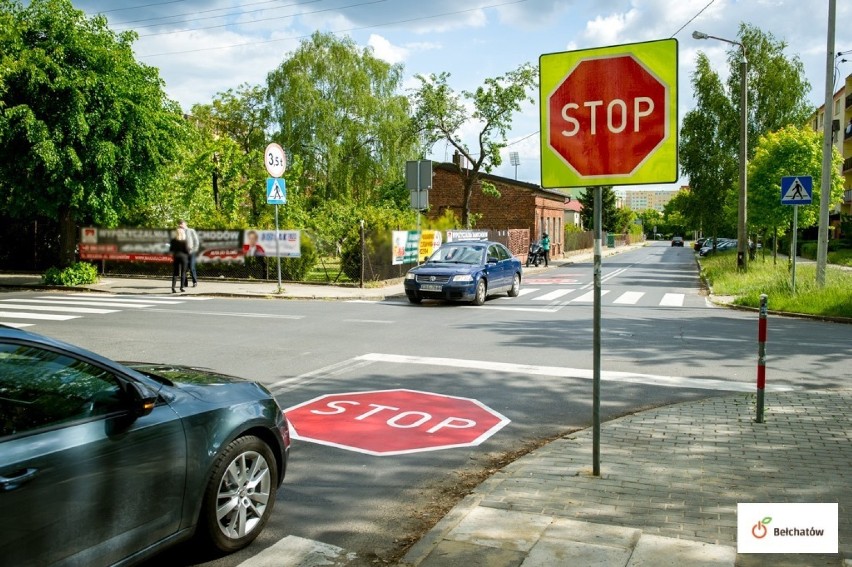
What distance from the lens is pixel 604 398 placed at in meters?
7.78

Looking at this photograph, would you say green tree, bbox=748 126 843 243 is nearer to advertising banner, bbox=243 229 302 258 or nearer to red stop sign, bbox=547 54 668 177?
advertising banner, bbox=243 229 302 258

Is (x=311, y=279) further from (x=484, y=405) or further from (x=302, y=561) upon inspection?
(x=302, y=561)

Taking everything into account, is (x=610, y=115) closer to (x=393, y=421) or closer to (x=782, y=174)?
(x=393, y=421)

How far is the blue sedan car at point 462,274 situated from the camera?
666 inches

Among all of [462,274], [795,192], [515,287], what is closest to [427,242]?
[515,287]

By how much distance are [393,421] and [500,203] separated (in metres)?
42.0

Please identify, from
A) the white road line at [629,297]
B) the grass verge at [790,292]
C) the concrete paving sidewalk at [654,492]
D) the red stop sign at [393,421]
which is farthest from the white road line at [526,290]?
the concrete paving sidewalk at [654,492]

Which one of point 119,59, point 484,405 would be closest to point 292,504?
point 484,405

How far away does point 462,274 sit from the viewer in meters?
17.0

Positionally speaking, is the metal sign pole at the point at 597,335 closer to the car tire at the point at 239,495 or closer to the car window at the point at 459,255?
the car tire at the point at 239,495

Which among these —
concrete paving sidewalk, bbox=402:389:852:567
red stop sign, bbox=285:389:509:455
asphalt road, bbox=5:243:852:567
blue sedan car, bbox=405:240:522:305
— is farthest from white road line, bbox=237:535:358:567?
blue sedan car, bbox=405:240:522:305

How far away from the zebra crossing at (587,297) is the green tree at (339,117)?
59.6 feet

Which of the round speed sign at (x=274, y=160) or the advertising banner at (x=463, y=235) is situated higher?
the round speed sign at (x=274, y=160)

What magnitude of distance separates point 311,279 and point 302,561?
20089 millimetres
